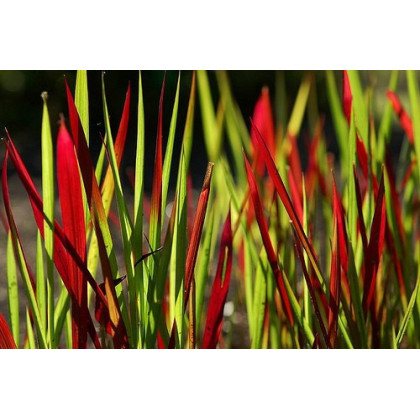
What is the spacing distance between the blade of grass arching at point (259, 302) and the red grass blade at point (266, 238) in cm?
3

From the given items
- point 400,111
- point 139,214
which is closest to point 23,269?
point 139,214

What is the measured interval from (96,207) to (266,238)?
0.21 metres

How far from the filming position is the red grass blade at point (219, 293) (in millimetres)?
810

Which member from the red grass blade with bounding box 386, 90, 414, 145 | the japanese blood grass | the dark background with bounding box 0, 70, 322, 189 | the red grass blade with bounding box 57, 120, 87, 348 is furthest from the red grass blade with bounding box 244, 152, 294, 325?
the dark background with bounding box 0, 70, 322, 189

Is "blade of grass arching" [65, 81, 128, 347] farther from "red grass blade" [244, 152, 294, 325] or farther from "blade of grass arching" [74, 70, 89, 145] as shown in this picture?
"red grass blade" [244, 152, 294, 325]

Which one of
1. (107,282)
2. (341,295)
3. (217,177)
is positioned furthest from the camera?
(217,177)

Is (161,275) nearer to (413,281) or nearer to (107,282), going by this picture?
(107,282)

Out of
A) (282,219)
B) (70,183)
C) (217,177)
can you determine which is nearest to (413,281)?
(282,219)

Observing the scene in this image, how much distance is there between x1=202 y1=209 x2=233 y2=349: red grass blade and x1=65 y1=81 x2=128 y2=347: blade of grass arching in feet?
0.43

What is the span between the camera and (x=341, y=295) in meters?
0.82

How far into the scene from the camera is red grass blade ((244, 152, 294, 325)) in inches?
29.6

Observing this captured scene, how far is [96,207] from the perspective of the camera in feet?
2.36

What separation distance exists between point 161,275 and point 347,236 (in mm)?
264

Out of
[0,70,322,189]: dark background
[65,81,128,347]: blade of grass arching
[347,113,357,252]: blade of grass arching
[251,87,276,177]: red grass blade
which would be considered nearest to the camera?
[65,81,128,347]: blade of grass arching
